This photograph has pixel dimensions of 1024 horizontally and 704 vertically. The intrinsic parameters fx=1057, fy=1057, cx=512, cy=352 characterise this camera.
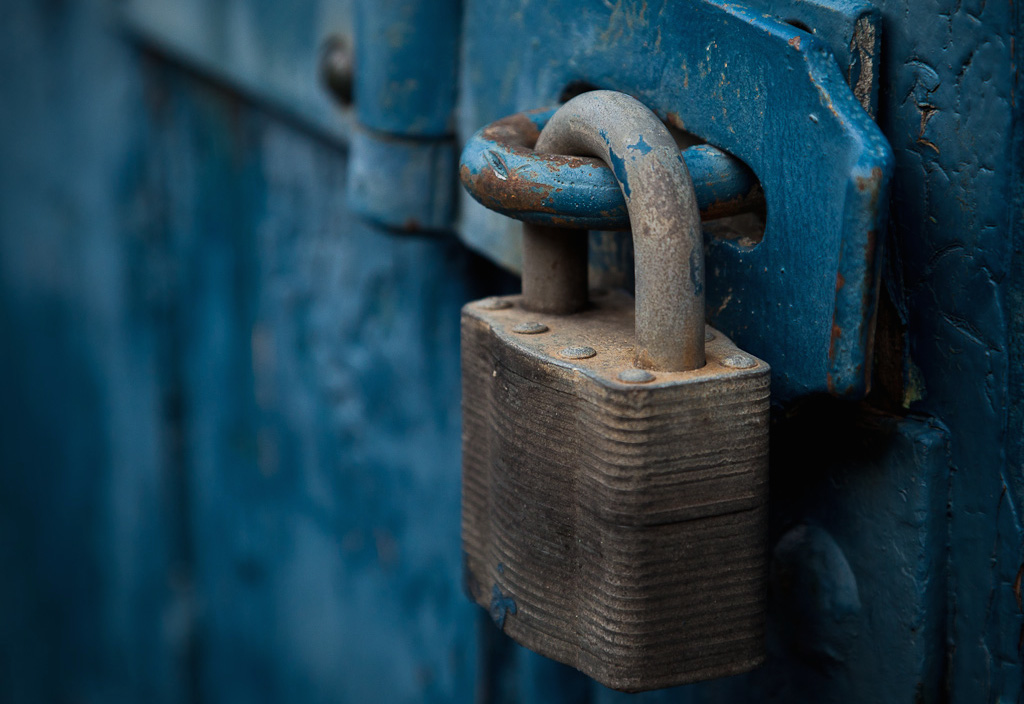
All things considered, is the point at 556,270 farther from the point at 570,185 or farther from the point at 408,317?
the point at 408,317

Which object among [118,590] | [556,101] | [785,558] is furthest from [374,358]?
[118,590]

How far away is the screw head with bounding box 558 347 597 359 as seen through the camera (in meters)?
0.57

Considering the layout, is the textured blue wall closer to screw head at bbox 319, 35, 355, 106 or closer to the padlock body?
screw head at bbox 319, 35, 355, 106

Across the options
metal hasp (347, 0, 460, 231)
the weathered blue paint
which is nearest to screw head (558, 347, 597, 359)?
metal hasp (347, 0, 460, 231)

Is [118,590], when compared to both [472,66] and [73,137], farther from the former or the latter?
[472,66]

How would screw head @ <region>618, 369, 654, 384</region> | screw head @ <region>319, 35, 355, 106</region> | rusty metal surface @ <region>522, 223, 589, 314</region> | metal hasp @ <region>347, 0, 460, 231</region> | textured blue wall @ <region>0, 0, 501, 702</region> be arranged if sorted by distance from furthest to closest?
textured blue wall @ <region>0, 0, 501, 702</region> → screw head @ <region>319, 35, 355, 106</region> → metal hasp @ <region>347, 0, 460, 231</region> → rusty metal surface @ <region>522, 223, 589, 314</region> → screw head @ <region>618, 369, 654, 384</region>

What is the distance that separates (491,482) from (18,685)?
195cm

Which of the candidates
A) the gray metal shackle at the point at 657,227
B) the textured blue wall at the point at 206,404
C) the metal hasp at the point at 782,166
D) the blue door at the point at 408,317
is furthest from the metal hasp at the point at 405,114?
the gray metal shackle at the point at 657,227

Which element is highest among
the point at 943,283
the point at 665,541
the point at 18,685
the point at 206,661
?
the point at 943,283

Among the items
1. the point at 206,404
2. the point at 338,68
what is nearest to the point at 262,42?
the point at 338,68

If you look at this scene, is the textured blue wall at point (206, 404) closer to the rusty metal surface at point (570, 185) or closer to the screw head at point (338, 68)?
the screw head at point (338, 68)

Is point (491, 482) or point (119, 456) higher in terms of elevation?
point (491, 482)

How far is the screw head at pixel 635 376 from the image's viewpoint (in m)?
0.52

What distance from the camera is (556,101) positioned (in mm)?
740
